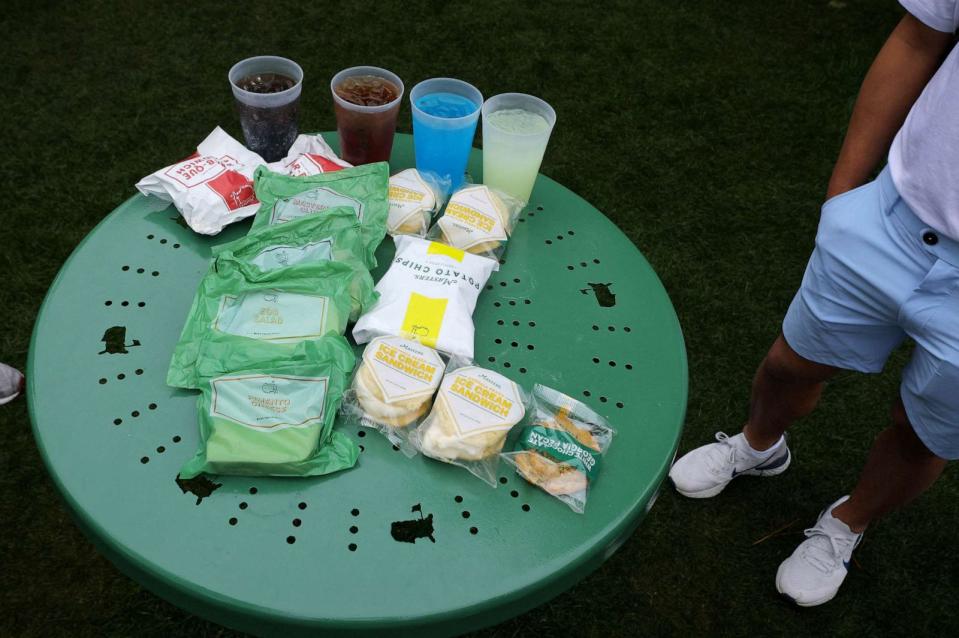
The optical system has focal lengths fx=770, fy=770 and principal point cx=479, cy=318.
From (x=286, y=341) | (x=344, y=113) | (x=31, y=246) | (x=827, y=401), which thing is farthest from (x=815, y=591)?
(x=31, y=246)

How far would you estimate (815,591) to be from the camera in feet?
5.77

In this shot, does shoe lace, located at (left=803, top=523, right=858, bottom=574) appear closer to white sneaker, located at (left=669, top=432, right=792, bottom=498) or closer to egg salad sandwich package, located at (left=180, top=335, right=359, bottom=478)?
white sneaker, located at (left=669, top=432, right=792, bottom=498)

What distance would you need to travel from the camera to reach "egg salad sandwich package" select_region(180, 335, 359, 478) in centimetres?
105

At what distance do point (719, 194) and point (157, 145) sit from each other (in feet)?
6.42

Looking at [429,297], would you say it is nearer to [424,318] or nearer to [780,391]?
[424,318]

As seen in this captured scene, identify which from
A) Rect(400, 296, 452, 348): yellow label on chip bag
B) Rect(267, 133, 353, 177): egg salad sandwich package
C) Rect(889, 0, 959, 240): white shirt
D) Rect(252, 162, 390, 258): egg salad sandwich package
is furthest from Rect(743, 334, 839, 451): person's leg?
Rect(267, 133, 353, 177): egg salad sandwich package

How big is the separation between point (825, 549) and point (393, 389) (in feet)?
3.93

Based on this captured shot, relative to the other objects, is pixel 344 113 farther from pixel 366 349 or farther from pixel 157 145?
pixel 157 145

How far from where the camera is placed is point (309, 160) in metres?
1.47

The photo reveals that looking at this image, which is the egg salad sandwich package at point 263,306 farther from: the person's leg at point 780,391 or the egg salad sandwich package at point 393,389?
the person's leg at point 780,391

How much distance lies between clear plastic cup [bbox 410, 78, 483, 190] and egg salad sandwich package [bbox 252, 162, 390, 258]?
113 mm

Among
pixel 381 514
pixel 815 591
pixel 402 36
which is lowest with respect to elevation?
pixel 815 591

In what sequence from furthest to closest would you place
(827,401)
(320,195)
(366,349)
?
(827,401) → (320,195) → (366,349)

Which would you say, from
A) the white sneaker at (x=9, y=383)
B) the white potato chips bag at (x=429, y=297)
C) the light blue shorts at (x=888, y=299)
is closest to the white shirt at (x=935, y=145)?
the light blue shorts at (x=888, y=299)
